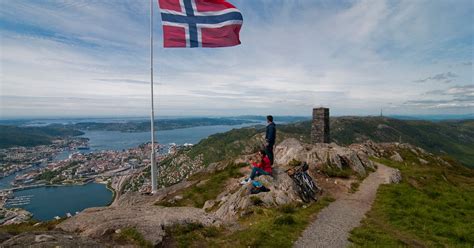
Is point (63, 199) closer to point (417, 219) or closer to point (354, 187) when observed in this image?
point (354, 187)

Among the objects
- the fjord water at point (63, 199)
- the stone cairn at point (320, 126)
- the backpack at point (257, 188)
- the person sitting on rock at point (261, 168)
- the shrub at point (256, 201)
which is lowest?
the fjord water at point (63, 199)

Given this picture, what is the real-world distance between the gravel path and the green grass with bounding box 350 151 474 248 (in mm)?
470

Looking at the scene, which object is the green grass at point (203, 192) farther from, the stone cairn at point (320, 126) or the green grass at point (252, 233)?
the stone cairn at point (320, 126)

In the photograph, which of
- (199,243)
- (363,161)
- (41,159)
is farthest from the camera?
(41,159)

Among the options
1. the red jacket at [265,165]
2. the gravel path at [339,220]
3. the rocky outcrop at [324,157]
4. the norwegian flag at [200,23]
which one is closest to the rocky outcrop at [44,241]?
the gravel path at [339,220]

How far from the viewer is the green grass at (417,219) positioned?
401 inches

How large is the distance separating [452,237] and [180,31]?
16872mm

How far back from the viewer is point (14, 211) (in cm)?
6969

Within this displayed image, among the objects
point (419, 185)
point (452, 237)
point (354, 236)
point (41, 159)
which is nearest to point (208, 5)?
point (354, 236)

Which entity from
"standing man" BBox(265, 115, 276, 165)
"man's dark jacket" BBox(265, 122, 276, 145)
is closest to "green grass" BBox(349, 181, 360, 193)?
"standing man" BBox(265, 115, 276, 165)

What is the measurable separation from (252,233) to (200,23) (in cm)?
1195

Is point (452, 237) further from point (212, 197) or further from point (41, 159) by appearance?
point (41, 159)

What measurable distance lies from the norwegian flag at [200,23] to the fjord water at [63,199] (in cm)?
8264

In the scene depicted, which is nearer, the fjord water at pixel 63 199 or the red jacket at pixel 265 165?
the red jacket at pixel 265 165
